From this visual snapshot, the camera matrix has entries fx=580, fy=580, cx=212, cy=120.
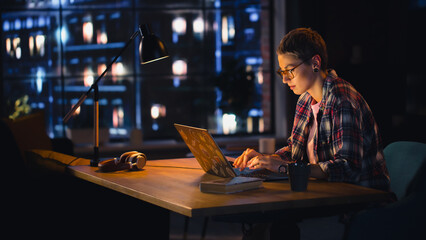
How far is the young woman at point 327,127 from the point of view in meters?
2.29

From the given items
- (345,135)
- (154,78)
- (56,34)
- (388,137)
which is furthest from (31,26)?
(345,135)

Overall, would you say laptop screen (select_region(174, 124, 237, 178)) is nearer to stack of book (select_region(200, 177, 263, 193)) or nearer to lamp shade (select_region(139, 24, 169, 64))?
stack of book (select_region(200, 177, 263, 193))

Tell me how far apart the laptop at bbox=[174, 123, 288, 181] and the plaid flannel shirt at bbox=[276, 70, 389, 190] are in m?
0.24

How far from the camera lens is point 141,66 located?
5.89 meters

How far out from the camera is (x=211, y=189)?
204 cm

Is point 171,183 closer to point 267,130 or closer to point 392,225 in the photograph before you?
point 392,225

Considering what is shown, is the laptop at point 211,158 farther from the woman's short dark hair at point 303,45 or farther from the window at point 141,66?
the window at point 141,66

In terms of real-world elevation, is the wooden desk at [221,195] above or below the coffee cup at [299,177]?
below

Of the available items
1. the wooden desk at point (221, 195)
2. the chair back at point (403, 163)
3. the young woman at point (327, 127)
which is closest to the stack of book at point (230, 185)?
the wooden desk at point (221, 195)

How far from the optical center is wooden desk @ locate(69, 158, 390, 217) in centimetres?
182

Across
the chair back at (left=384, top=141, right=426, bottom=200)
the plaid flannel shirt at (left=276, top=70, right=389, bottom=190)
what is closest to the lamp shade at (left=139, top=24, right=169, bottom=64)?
the plaid flannel shirt at (left=276, top=70, right=389, bottom=190)

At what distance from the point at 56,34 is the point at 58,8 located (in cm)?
25

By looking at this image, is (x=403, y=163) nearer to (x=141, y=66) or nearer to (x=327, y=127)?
(x=327, y=127)

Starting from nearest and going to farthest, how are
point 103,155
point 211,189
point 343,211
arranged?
1. point 211,189
2. point 343,211
3. point 103,155
